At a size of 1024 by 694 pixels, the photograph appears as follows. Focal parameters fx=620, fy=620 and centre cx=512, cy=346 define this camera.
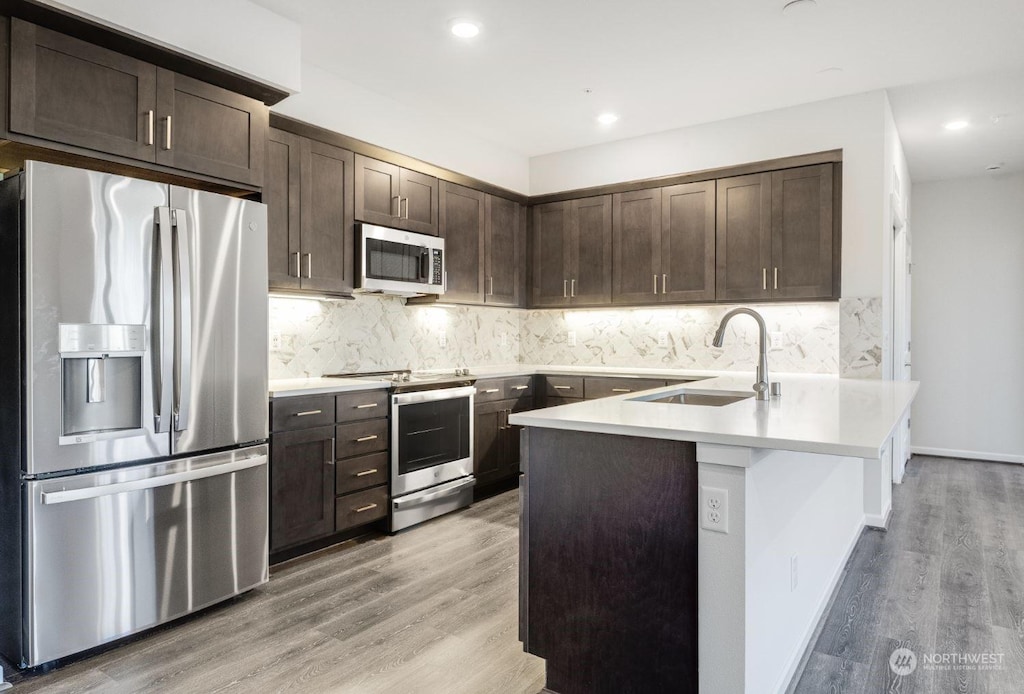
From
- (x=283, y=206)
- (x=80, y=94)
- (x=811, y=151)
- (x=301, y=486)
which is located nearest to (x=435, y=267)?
(x=283, y=206)

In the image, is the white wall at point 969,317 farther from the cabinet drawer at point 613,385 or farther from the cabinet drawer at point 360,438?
the cabinet drawer at point 360,438

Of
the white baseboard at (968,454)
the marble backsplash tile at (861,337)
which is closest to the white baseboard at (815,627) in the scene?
the marble backsplash tile at (861,337)

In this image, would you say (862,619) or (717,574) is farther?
(862,619)

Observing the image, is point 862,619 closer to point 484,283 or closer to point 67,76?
point 484,283

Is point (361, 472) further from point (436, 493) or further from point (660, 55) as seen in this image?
point (660, 55)

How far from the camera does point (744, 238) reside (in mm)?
4484

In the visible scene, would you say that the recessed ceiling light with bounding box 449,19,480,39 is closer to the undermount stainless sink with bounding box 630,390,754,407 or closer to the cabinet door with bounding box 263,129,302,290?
the cabinet door with bounding box 263,129,302,290

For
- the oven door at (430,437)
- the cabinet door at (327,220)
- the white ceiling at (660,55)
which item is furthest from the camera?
the oven door at (430,437)

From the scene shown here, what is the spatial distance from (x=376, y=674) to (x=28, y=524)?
1.33 meters

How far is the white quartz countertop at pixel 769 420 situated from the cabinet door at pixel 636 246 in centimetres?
228

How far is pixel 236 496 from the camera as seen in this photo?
2.78 m

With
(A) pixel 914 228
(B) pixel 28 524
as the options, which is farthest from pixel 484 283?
(A) pixel 914 228

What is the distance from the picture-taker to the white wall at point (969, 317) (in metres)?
5.84

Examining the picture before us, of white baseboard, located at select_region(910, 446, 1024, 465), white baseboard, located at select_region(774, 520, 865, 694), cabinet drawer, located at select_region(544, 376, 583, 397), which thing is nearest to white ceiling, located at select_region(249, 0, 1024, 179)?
cabinet drawer, located at select_region(544, 376, 583, 397)
